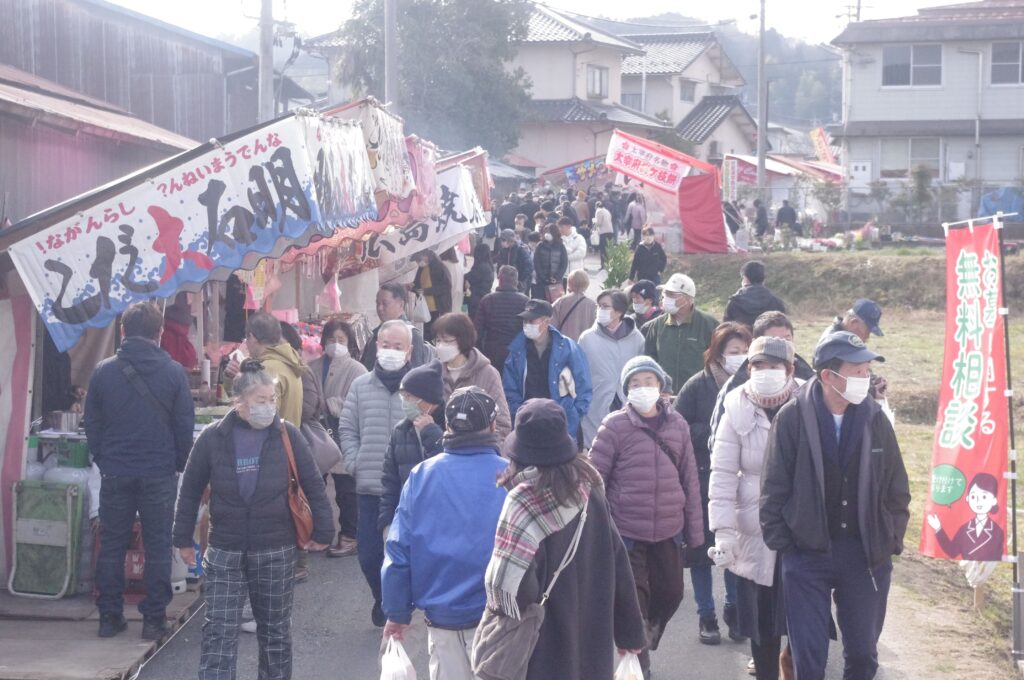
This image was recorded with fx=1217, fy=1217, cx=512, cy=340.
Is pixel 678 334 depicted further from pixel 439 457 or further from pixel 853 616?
pixel 439 457

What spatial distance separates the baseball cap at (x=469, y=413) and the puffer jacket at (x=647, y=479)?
6.12ft

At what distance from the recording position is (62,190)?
12.4 meters

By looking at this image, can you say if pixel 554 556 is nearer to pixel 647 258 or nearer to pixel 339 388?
pixel 339 388

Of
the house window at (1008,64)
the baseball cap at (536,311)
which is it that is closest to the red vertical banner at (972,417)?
the baseball cap at (536,311)

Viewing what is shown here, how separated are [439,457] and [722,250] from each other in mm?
24743

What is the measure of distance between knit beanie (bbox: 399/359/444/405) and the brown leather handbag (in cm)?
68

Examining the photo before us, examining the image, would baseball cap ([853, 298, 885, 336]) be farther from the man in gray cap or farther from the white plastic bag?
the white plastic bag

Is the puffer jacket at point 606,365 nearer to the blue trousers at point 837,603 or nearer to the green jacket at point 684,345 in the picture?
the green jacket at point 684,345

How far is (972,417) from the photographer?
25.9 feet

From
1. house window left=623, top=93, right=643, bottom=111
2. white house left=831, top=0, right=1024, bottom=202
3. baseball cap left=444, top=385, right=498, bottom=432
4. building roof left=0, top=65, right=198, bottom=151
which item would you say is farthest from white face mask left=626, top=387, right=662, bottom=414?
house window left=623, top=93, right=643, bottom=111

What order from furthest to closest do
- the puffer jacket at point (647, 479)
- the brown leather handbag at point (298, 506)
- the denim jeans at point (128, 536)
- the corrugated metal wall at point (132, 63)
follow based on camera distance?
the corrugated metal wall at point (132, 63) → the denim jeans at point (128, 536) → the puffer jacket at point (647, 479) → the brown leather handbag at point (298, 506)

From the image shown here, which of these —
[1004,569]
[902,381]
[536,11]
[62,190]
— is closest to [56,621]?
[62,190]

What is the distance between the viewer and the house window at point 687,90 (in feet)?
187

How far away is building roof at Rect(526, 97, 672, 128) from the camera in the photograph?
46750 millimetres
